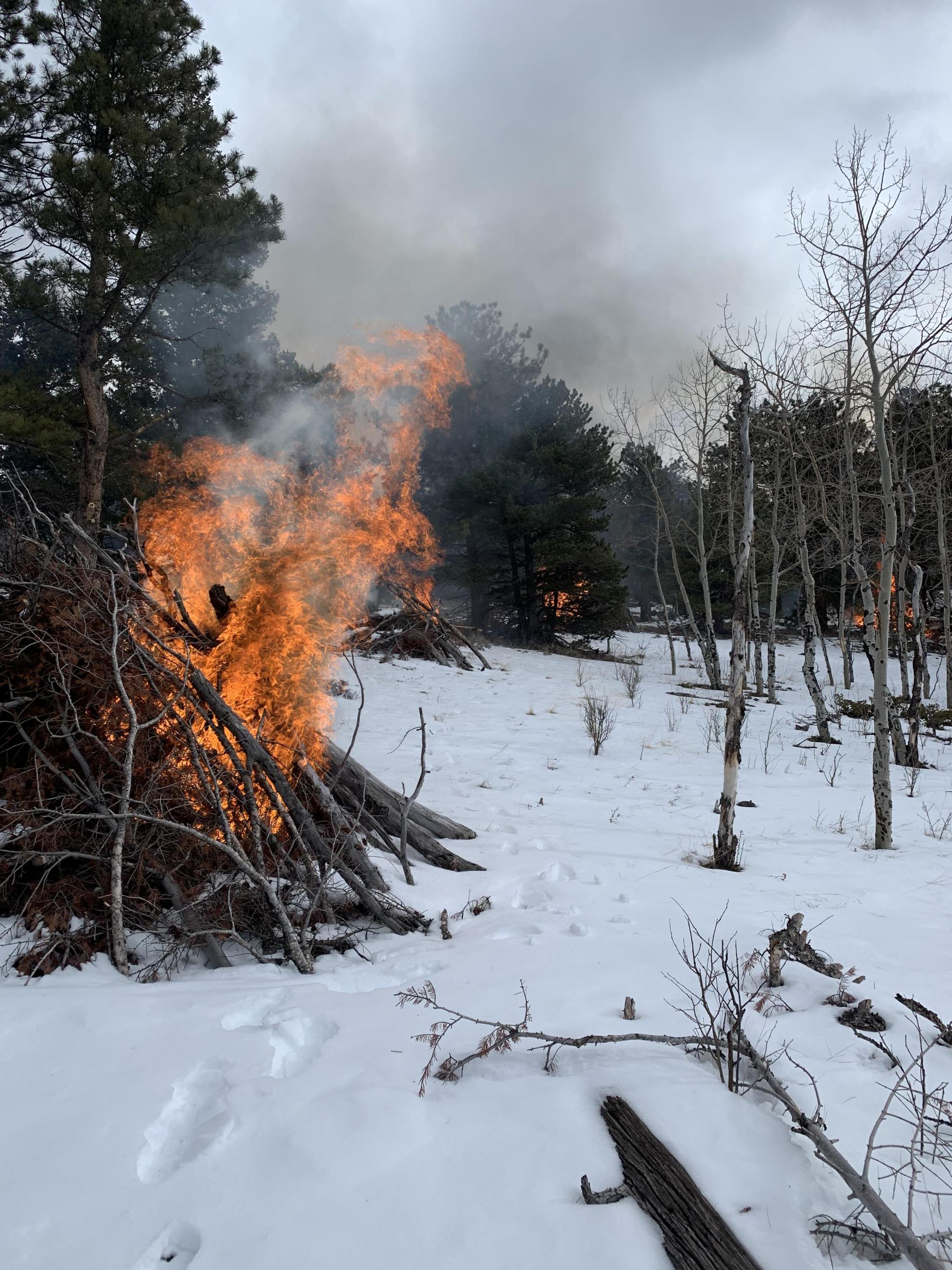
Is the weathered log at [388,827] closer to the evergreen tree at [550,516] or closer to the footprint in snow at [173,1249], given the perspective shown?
the footprint in snow at [173,1249]

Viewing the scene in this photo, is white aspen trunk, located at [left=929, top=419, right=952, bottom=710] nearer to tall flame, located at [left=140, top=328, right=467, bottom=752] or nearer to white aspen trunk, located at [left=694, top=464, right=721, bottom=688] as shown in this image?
white aspen trunk, located at [left=694, top=464, right=721, bottom=688]

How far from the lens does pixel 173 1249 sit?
148 centimetres

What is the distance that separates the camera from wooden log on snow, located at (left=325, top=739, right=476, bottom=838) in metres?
4.58

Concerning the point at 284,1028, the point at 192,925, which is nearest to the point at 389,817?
the point at 192,925

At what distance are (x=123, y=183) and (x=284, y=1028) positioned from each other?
1153 cm

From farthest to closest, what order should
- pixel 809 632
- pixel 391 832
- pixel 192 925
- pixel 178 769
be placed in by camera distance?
pixel 809 632, pixel 391 832, pixel 178 769, pixel 192 925

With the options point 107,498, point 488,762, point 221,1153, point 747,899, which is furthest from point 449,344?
point 221,1153

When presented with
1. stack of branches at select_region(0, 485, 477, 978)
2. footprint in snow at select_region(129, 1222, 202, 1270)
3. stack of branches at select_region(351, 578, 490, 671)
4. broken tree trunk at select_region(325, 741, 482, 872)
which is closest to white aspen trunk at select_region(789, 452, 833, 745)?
stack of branches at select_region(351, 578, 490, 671)

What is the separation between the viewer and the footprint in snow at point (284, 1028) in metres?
2.10

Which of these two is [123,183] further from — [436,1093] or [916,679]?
[916,679]

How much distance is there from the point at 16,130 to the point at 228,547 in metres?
9.12

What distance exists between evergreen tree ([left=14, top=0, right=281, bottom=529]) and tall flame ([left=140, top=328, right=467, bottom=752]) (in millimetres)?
2355

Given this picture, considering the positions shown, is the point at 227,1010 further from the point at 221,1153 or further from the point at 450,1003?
the point at 450,1003

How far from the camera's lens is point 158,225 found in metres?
8.98
